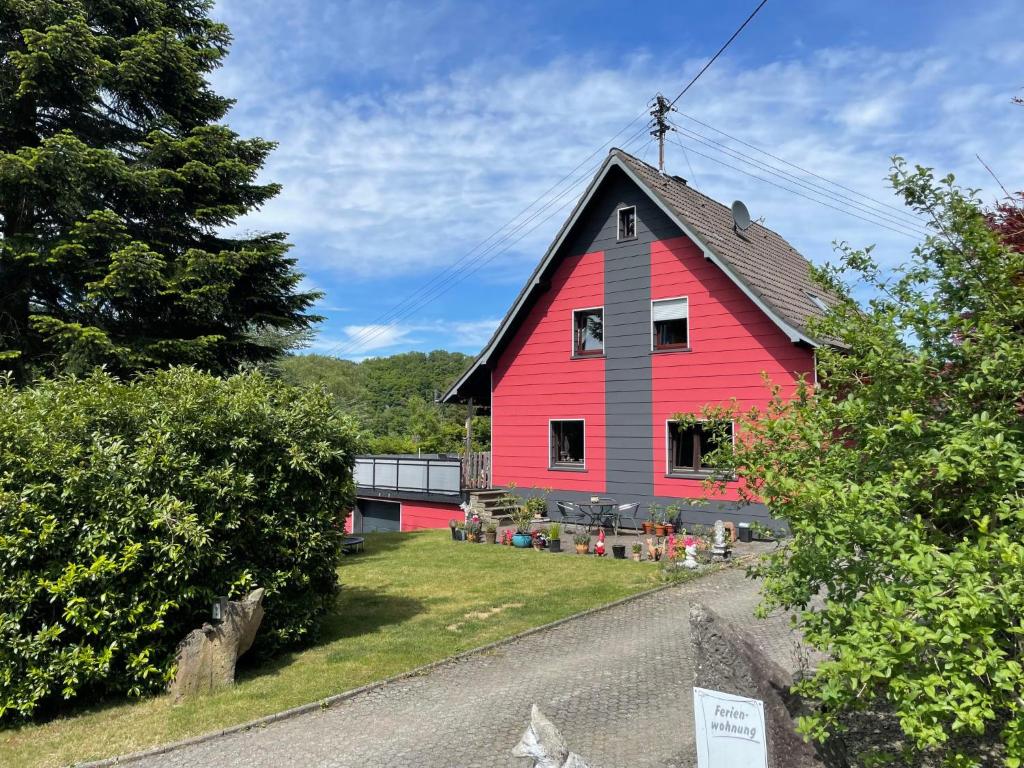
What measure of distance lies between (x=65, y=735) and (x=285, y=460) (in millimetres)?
3404

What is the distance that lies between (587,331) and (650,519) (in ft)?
18.8

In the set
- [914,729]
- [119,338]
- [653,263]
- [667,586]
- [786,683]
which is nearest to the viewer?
[914,729]

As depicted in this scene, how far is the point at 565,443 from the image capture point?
64.7 feet

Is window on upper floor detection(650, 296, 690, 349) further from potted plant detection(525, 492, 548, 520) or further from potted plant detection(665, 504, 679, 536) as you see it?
potted plant detection(525, 492, 548, 520)

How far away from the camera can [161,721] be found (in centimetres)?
633

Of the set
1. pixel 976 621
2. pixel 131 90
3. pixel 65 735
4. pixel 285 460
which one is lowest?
pixel 65 735

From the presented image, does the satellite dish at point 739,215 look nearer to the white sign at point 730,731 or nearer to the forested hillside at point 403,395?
the white sign at point 730,731

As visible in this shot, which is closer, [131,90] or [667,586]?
[667,586]

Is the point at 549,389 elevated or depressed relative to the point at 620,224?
depressed

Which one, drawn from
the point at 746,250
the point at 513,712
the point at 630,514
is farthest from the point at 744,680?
the point at 746,250

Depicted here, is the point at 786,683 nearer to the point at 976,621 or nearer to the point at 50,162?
the point at 976,621

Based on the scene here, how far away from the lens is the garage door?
23.9 metres

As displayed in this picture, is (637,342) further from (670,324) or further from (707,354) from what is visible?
(707,354)

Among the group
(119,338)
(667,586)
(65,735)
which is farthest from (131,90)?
(667,586)
